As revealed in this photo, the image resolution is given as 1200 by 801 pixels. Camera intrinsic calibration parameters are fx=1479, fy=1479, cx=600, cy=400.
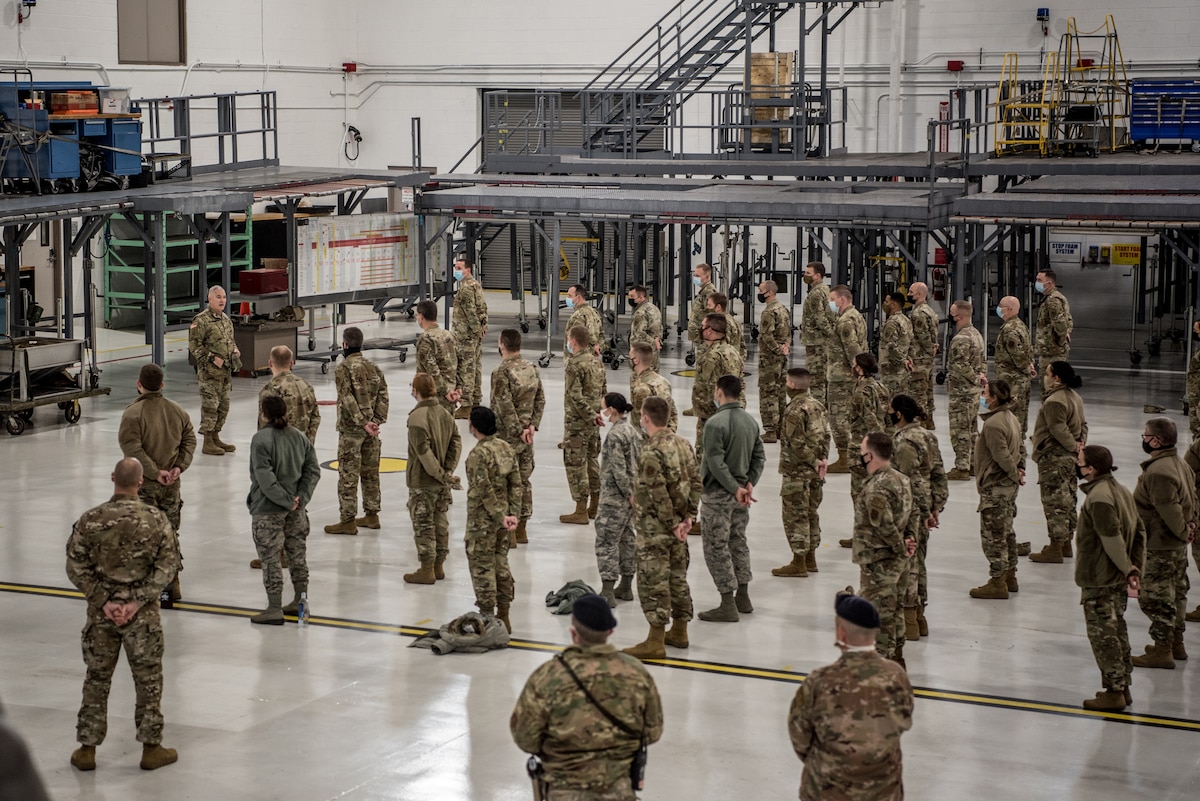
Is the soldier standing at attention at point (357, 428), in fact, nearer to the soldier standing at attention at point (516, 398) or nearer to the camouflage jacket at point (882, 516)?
the soldier standing at attention at point (516, 398)

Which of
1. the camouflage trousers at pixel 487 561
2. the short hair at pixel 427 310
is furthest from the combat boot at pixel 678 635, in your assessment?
the short hair at pixel 427 310

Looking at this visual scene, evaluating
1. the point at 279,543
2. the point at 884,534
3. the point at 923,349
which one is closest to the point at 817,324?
the point at 923,349

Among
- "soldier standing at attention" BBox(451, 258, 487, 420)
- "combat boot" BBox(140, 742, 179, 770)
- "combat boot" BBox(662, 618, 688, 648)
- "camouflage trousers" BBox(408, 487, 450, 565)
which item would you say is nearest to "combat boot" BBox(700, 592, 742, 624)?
"combat boot" BBox(662, 618, 688, 648)

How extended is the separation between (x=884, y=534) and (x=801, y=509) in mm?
2856

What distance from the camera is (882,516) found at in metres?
9.38

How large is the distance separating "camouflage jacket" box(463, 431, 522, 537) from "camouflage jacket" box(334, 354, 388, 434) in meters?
3.25

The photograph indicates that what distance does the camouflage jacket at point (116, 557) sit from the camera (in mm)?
8195

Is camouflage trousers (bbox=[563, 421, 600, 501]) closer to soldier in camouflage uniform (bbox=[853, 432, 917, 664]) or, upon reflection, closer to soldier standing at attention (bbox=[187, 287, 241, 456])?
soldier in camouflage uniform (bbox=[853, 432, 917, 664])

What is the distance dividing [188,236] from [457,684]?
62.3 ft

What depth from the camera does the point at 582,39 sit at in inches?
1340

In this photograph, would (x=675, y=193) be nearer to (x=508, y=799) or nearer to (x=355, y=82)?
(x=355, y=82)

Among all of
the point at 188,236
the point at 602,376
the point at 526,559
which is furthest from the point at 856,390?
the point at 188,236

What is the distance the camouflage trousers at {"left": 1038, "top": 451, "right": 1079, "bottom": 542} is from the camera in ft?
40.8

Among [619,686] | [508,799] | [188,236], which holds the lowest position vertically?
[508,799]
